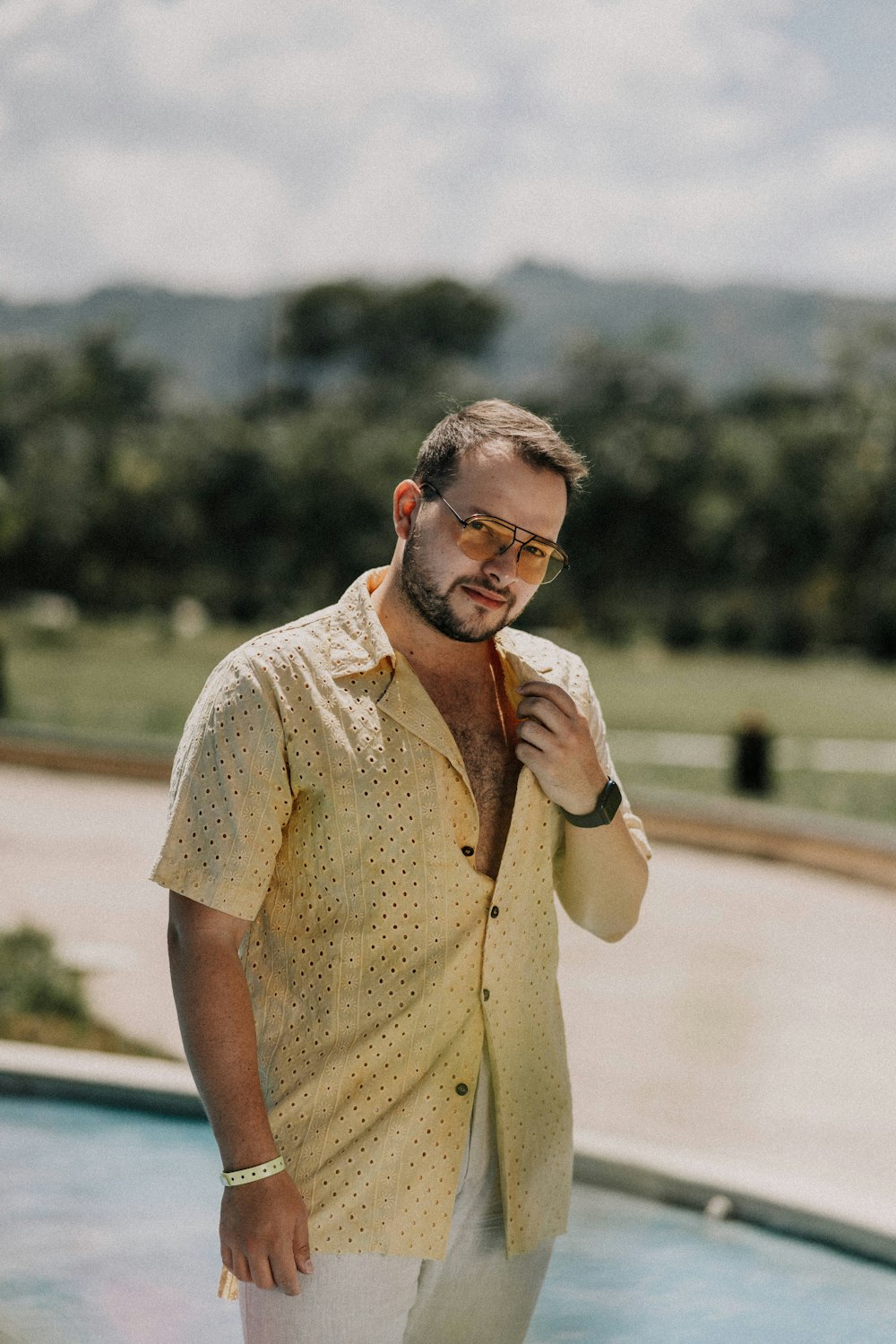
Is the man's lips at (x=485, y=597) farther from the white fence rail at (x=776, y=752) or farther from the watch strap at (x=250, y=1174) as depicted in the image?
the white fence rail at (x=776, y=752)

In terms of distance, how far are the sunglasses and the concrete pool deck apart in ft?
7.89

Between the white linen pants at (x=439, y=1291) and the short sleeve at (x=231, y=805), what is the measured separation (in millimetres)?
A: 383

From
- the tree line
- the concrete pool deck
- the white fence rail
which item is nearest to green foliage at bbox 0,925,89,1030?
the concrete pool deck

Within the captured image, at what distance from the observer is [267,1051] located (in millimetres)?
1861

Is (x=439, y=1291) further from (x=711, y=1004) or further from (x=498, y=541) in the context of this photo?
(x=711, y=1004)

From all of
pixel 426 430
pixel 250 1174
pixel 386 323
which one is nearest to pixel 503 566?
pixel 250 1174

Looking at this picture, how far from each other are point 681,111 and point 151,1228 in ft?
280

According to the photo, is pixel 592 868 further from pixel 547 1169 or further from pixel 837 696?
pixel 837 696

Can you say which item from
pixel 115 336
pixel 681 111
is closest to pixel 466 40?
pixel 115 336

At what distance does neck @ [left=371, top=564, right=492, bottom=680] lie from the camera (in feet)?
6.31

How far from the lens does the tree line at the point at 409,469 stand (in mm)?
31156

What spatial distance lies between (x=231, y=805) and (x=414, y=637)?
0.32 m

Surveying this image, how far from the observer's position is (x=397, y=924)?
1.82 metres

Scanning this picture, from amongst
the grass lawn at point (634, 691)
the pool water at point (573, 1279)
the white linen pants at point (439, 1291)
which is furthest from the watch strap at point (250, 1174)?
the grass lawn at point (634, 691)
